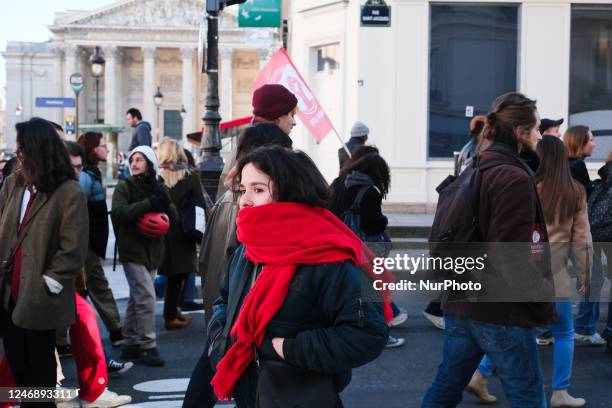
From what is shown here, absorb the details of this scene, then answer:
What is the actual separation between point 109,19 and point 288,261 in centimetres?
9962

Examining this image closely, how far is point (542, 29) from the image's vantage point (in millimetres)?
16375

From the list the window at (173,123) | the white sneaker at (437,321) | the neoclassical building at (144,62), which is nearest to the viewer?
the white sneaker at (437,321)

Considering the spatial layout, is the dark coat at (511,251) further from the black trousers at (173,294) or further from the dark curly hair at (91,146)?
the black trousers at (173,294)

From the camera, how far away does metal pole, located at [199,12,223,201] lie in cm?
1216

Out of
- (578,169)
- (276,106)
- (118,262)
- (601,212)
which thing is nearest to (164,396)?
(276,106)

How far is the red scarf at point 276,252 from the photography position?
8.95 ft

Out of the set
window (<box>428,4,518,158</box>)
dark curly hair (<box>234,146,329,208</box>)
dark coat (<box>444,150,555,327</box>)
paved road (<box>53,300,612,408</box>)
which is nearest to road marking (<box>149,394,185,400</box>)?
paved road (<box>53,300,612,408</box>)

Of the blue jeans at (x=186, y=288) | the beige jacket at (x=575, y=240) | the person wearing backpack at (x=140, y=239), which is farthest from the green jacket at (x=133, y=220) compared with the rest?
the beige jacket at (x=575, y=240)

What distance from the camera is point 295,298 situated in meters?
2.74

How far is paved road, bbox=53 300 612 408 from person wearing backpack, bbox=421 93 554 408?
1654 mm

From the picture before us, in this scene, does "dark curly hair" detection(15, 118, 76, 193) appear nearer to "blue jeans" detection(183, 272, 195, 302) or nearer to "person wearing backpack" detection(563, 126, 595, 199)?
"person wearing backpack" detection(563, 126, 595, 199)

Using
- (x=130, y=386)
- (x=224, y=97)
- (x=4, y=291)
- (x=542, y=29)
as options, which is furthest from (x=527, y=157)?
(x=224, y=97)

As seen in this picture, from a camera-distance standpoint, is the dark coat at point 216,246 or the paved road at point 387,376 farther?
the paved road at point 387,376

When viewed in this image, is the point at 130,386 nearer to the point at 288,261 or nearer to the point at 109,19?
the point at 288,261
